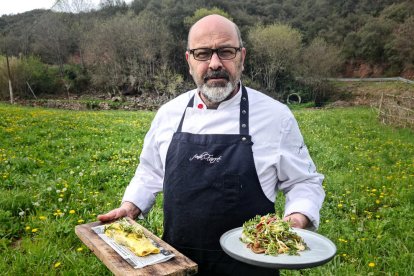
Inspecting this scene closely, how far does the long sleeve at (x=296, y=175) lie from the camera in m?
2.59

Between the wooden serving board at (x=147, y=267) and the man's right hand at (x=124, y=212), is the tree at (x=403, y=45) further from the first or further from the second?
the wooden serving board at (x=147, y=267)

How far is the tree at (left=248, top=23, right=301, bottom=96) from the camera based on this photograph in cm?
5484

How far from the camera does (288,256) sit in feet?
6.60

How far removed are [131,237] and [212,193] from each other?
0.63 metres

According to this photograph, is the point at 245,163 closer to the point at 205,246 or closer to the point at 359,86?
the point at 205,246

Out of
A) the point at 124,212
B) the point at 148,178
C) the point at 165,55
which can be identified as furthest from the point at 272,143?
the point at 165,55

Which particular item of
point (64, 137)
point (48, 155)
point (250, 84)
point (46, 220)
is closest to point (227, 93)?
point (46, 220)

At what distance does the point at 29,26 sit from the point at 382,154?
78822 mm

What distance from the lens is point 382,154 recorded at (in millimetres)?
10320

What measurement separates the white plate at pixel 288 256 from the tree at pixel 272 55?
53.9m

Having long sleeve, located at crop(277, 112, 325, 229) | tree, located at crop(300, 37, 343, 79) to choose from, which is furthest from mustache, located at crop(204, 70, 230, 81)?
tree, located at crop(300, 37, 343, 79)

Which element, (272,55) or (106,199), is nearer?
(106,199)

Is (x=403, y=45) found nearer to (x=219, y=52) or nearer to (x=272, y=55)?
(x=272, y=55)

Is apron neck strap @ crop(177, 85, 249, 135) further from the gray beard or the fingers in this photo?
the fingers
